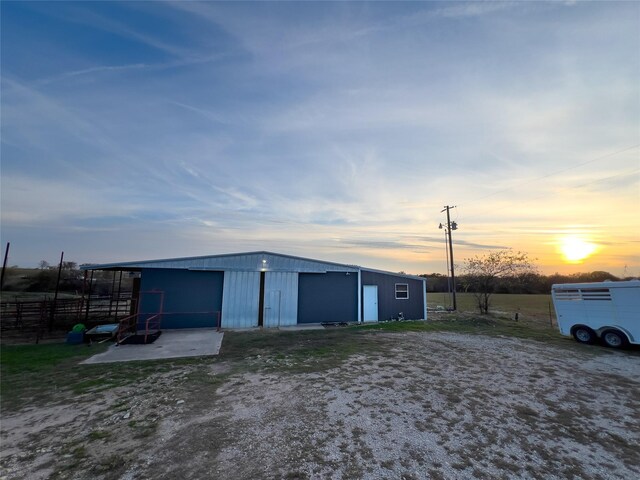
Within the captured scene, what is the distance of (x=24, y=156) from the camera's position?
11992mm

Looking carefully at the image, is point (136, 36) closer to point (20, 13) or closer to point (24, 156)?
point (20, 13)

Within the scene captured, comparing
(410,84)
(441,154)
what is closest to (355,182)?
(441,154)

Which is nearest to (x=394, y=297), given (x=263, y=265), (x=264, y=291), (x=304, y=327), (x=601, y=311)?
(x=304, y=327)

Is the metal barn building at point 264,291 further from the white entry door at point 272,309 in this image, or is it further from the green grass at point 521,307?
the green grass at point 521,307

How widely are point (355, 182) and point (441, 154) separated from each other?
474 cm

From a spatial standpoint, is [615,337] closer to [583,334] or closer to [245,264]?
[583,334]

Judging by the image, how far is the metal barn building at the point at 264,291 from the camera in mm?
12758

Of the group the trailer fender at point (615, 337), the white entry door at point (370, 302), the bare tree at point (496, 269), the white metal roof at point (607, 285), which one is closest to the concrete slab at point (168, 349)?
the white entry door at point (370, 302)

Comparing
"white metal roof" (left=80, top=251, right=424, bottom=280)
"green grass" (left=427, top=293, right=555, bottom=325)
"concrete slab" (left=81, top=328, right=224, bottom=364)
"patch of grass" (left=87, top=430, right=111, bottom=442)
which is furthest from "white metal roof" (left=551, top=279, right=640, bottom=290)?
"patch of grass" (left=87, top=430, right=111, bottom=442)

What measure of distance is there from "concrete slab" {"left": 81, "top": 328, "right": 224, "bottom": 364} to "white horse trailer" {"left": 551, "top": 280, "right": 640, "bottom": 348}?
14.1 meters

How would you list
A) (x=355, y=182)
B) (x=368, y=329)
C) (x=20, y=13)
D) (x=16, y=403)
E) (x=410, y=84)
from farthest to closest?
1. (x=355, y=182)
2. (x=368, y=329)
3. (x=410, y=84)
4. (x=20, y=13)
5. (x=16, y=403)

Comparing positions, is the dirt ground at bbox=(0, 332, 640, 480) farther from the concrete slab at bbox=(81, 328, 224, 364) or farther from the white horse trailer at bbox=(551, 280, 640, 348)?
the white horse trailer at bbox=(551, 280, 640, 348)

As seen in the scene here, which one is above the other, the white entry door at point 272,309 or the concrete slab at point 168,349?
the white entry door at point 272,309

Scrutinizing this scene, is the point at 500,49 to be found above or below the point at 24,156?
above
